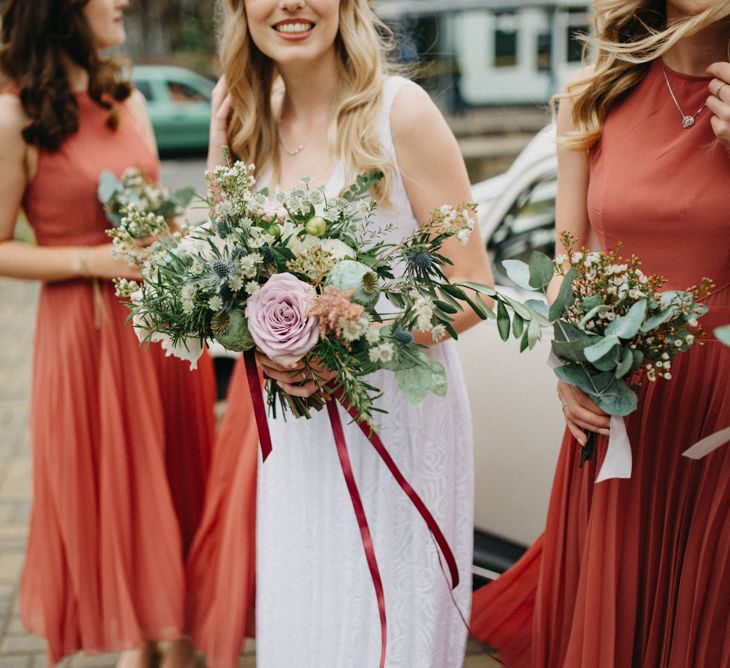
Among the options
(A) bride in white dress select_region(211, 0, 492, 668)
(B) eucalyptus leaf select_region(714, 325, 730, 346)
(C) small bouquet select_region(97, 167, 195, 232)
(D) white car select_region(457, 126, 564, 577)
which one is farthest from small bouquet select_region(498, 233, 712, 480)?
(C) small bouquet select_region(97, 167, 195, 232)

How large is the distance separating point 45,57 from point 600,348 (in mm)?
2132

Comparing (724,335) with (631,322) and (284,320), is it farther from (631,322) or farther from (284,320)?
(284,320)

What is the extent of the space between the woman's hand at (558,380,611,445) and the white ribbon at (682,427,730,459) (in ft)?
0.63

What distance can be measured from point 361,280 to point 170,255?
18.0 inches

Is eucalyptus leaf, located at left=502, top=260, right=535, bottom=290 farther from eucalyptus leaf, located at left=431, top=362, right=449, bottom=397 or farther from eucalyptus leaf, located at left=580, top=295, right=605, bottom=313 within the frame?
eucalyptus leaf, located at left=431, top=362, right=449, bottom=397

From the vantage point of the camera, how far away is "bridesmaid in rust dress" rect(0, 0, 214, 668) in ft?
9.68

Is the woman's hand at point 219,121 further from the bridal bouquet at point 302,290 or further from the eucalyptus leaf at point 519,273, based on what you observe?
the eucalyptus leaf at point 519,273

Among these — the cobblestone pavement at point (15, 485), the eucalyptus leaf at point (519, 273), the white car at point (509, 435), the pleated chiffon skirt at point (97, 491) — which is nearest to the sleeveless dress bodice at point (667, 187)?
the eucalyptus leaf at point (519, 273)

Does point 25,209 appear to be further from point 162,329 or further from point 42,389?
point 162,329

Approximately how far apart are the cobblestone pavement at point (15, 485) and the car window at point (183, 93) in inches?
383

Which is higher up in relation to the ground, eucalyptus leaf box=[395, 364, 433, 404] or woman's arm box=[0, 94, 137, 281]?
woman's arm box=[0, 94, 137, 281]

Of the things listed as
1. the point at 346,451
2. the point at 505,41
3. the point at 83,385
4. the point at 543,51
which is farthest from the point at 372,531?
the point at 505,41

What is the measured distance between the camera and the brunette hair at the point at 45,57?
9.50ft

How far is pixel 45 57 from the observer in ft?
9.70
